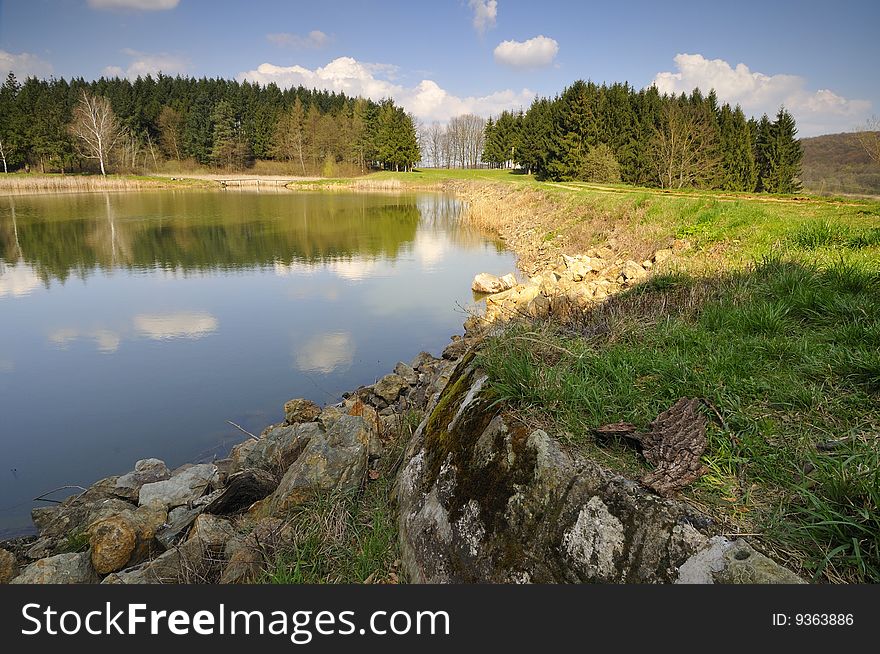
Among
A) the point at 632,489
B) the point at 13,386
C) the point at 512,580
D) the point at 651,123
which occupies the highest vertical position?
the point at 651,123

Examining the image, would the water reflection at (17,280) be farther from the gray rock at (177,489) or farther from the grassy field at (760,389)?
the grassy field at (760,389)

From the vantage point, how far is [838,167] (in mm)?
51938

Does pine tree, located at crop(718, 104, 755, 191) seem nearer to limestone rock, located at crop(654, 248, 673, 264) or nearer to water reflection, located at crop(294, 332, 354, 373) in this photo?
limestone rock, located at crop(654, 248, 673, 264)

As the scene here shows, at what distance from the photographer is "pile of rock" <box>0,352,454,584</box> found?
3.46 metres

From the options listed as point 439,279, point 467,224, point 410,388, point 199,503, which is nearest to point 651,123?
point 467,224

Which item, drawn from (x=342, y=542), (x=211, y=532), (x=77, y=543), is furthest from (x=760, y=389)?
(x=77, y=543)

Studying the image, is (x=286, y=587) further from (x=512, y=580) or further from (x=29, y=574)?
(x=29, y=574)

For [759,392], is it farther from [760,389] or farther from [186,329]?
[186,329]

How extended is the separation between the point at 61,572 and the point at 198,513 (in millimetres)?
941

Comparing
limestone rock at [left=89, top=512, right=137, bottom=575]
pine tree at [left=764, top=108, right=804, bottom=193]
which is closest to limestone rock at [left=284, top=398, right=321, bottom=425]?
limestone rock at [left=89, top=512, right=137, bottom=575]

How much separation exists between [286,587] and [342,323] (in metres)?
9.52

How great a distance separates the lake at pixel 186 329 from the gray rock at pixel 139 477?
59cm

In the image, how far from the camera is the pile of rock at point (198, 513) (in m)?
3.46

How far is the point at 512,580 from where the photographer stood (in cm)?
252
